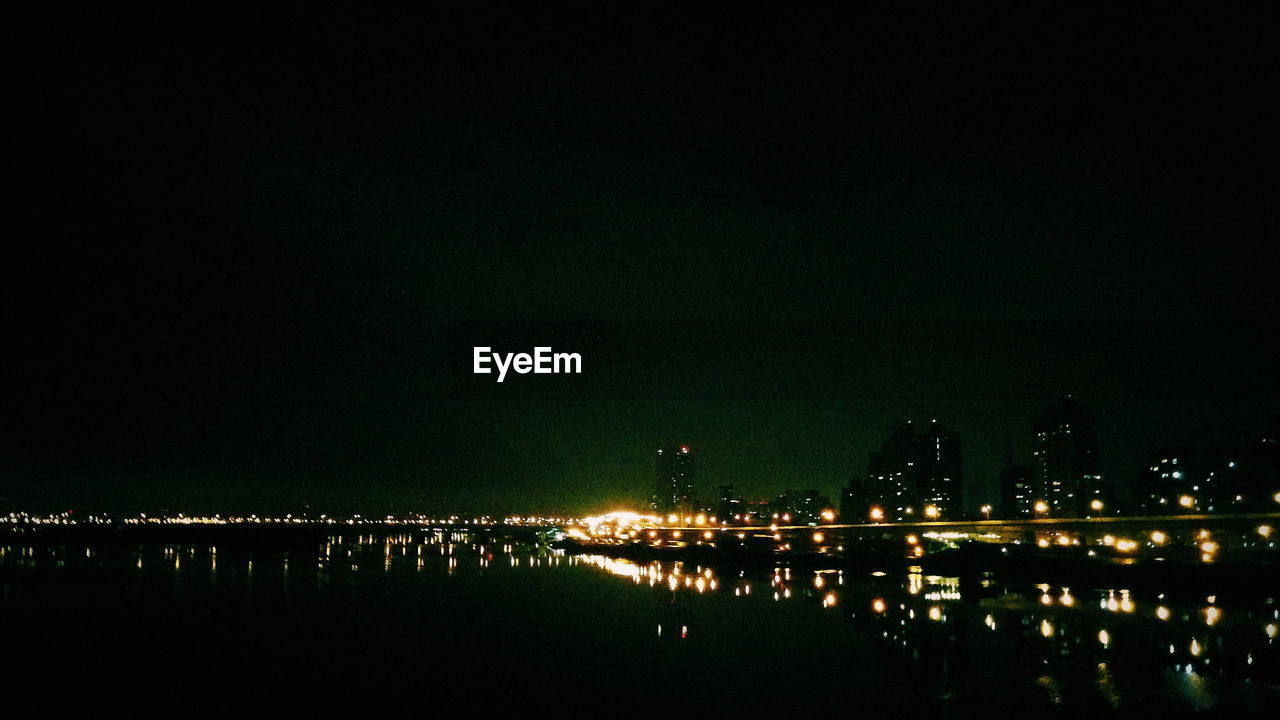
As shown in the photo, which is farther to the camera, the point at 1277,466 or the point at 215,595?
the point at 1277,466

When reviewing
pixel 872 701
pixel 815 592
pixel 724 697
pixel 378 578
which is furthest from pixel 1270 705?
pixel 378 578

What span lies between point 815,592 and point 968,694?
30.1 m

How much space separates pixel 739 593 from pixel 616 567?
31350 millimetres

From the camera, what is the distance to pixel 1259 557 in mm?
68562

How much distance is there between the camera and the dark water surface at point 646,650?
20.8 m

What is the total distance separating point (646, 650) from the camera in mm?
28484

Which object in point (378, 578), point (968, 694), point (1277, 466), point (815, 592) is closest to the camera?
point (968, 694)

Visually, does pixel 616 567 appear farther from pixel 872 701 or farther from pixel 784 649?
pixel 872 701

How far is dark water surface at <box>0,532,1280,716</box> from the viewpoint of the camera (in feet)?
68.3

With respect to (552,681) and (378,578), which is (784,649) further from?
(378,578)

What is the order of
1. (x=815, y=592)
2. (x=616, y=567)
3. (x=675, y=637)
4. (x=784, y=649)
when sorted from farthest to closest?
1. (x=616, y=567)
2. (x=815, y=592)
3. (x=675, y=637)
4. (x=784, y=649)

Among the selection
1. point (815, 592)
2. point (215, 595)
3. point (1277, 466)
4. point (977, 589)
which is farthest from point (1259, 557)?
point (1277, 466)

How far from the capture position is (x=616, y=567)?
80.5 meters

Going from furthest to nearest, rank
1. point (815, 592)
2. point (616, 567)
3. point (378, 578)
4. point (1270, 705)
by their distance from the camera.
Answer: point (616, 567) < point (378, 578) < point (815, 592) < point (1270, 705)
